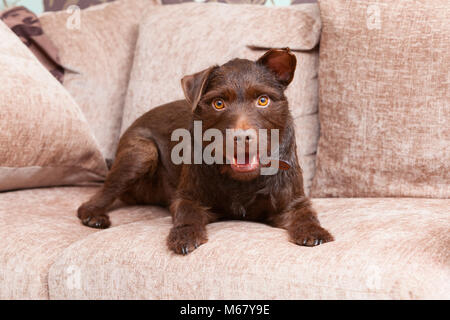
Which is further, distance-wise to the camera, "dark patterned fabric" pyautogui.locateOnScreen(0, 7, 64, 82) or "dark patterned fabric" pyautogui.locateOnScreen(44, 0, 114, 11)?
"dark patterned fabric" pyautogui.locateOnScreen(44, 0, 114, 11)

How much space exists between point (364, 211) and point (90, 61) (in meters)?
1.96

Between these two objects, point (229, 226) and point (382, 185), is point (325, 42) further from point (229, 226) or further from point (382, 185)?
point (229, 226)

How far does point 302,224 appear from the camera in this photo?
5.77 feet

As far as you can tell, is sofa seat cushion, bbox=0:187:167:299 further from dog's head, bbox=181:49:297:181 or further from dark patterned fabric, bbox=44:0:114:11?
dark patterned fabric, bbox=44:0:114:11

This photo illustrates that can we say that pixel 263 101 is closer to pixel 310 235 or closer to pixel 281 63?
pixel 281 63

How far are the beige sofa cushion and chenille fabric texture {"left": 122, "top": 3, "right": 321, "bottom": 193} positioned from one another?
0.56ft

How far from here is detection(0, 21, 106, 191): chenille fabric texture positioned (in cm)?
221

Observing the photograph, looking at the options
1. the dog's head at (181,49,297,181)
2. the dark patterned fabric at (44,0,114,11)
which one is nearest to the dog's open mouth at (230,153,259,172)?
the dog's head at (181,49,297,181)

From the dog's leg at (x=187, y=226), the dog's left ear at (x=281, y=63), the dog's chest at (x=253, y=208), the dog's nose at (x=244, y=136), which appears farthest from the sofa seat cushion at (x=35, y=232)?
the dog's left ear at (x=281, y=63)

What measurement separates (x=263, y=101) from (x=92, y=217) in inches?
36.1

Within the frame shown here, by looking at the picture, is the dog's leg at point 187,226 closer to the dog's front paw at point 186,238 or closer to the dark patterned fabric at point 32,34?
the dog's front paw at point 186,238

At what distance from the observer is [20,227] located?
6.21ft

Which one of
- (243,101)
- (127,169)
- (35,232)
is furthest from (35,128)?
(243,101)

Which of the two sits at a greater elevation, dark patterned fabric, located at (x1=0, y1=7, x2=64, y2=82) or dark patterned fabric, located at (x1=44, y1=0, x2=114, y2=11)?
dark patterned fabric, located at (x1=44, y1=0, x2=114, y2=11)
